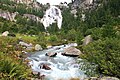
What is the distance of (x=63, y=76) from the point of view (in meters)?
25.3

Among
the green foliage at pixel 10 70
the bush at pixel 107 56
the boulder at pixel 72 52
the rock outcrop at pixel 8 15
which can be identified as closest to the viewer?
the green foliage at pixel 10 70

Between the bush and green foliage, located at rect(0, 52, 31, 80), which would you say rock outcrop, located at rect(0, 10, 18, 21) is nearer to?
the bush

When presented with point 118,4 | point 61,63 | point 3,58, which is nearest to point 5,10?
point 118,4

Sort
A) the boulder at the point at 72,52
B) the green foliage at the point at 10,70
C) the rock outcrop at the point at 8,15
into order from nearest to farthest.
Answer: the green foliage at the point at 10,70
the boulder at the point at 72,52
the rock outcrop at the point at 8,15

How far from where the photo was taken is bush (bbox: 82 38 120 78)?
912 inches

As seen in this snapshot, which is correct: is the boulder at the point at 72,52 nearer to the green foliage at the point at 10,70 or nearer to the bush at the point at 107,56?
the bush at the point at 107,56

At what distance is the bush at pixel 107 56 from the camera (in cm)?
2316

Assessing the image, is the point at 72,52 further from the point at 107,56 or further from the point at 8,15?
the point at 8,15

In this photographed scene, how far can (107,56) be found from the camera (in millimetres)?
24828

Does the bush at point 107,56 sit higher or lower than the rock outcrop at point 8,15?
higher

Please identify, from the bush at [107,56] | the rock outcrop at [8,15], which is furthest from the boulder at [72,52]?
the rock outcrop at [8,15]

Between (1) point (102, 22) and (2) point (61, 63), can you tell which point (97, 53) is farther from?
(1) point (102, 22)

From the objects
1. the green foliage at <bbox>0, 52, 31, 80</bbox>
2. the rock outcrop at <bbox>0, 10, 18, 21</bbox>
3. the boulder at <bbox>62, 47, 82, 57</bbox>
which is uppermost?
the green foliage at <bbox>0, 52, 31, 80</bbox>

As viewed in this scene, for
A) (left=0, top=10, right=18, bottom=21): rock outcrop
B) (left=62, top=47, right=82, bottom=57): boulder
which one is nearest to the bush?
(left=62, top=47, right=82, bottom=57): boulder
